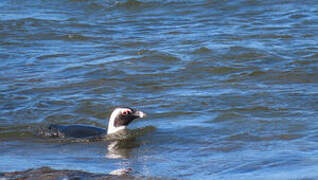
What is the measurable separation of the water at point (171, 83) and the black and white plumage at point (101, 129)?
32cm

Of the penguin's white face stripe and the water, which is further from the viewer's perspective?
the penguin's white face stripe

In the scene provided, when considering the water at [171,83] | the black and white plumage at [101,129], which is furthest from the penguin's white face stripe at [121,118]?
the water at [171,83]

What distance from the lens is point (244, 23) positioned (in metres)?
18.5

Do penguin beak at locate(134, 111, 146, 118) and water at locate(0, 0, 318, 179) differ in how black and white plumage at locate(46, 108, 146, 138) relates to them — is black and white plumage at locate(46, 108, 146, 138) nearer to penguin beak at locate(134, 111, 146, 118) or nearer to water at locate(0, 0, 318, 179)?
penguin beak at locate(134, 111, 146, 118)

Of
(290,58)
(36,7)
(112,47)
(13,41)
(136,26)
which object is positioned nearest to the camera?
(290,58)

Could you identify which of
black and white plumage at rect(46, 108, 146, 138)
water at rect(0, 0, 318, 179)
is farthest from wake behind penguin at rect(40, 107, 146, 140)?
water at rect(0, 0, 318, 179)

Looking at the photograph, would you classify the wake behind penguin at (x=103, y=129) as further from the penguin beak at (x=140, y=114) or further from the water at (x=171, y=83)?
the water at (x=171, y=83)

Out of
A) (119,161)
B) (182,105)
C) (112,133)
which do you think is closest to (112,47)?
(182,105)

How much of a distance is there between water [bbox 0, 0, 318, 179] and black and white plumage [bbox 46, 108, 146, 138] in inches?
A: 12.5

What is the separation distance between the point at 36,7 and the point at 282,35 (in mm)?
8593

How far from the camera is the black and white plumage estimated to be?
31.2ft

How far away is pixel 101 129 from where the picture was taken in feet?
32.3

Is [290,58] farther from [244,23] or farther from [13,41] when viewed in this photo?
[13,41]

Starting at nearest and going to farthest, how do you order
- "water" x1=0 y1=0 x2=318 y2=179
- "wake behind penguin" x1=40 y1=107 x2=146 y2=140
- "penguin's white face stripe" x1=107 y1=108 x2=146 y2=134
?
"water" x1=0 y1=0 x2=318 y2=179 < "wake behind penguin" x1=40 y1=107 x2=146 y2=140 < "penguin's white face stripe" x1=107 y1=108 x2=146 y2=134
